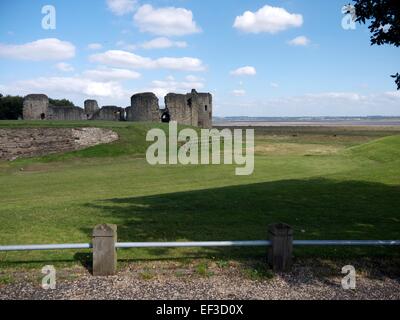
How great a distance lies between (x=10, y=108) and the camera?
78750mm

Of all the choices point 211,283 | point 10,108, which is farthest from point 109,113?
point 211,283

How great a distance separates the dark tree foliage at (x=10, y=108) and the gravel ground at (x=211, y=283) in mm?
79608

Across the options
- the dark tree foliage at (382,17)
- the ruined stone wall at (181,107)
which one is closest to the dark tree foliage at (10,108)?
the ruined stone wall at (181,107)

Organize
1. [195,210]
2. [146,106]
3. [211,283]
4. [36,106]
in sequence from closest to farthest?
[211,283] → [195,210] → [36,106] → [146,106]

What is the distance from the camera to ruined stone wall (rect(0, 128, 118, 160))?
33.2 m

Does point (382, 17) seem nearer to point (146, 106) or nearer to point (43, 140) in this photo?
point (43, 140)

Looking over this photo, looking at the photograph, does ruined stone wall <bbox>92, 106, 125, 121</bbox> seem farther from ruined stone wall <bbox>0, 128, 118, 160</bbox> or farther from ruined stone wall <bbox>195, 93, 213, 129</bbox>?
ruined stone wall <bbox>0, 128, 118, 160</bbox>

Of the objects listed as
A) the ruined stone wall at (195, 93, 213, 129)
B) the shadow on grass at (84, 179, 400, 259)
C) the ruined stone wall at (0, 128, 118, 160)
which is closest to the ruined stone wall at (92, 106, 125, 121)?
the ruined stone wall at (195, 93, 213, 129)

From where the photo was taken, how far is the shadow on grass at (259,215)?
27.7 feet

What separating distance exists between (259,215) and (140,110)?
1896 inches

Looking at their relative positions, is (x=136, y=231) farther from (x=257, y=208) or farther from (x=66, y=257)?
(x=257, y=208)

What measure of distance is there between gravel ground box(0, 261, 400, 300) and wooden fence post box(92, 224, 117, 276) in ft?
0.51

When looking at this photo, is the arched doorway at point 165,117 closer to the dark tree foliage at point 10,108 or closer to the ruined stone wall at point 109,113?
the ruined stone wall at point 109,113
